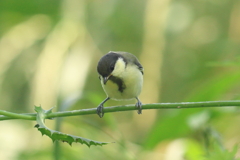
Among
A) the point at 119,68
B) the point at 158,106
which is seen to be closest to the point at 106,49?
the point at 119,68

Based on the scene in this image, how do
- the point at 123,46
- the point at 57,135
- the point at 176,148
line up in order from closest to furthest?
1. the point at 57,135
2. the point at 176,148
3. the point at 123,46

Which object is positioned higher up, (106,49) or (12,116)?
(106,49)

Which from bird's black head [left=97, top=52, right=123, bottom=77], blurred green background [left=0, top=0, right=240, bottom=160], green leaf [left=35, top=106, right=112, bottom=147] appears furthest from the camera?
blurred green background [left=0, top=0, right=240, bottom=160]

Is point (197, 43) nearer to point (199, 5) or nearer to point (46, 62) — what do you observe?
point (199, 5)

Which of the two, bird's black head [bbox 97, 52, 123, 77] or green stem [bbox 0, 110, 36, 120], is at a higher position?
bird's black head [bbox 97, 52, 123, 77]

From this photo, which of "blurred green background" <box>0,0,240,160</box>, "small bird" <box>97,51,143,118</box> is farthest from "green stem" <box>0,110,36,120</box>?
"blurred green background" <box>0,0,240,160</box>

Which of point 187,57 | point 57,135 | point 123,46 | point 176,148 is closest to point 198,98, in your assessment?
point 176,148

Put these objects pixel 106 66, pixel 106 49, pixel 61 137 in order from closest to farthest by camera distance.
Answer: pixel 61 137, pixel 106 66, pixel 106 49

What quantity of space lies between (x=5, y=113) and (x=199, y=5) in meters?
5.28

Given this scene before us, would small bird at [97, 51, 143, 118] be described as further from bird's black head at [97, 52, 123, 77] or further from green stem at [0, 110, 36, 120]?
green stem at [0, 110, 36, 120]

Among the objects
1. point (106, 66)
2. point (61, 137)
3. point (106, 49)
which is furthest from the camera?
point (106, 49)

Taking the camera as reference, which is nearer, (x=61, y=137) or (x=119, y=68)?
(x=61, y=137)

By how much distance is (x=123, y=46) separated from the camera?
5473 mm

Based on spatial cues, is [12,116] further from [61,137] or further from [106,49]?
[106,49]
